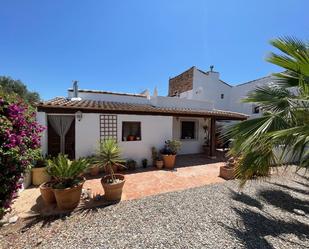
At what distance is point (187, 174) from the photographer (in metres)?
8.38

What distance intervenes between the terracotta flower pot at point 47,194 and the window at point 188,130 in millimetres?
10046

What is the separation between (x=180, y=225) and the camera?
4.04 metres

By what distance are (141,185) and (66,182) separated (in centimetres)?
291

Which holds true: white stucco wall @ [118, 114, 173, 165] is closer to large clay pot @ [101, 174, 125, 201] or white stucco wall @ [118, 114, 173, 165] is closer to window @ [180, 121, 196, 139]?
window @ [180, 121, 196, 139]

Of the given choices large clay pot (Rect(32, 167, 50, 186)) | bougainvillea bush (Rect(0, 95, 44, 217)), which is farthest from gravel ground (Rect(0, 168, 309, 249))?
large clay pot (Rect(32, 167, 50, 186))

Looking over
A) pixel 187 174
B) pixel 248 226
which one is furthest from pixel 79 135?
pixel 248 226

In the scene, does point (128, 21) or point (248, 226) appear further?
point (128, 21)

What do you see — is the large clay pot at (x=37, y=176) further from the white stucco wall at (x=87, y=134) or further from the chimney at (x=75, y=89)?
the chimney at (x=75, y=89)

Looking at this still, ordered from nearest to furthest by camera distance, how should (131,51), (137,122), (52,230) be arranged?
(52,230), (137,122), (131,51)

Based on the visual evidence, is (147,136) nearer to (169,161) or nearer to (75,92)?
(169,161)

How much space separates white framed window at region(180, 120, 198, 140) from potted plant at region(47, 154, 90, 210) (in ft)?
31.1

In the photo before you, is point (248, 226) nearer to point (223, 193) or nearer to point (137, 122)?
point (223, 193)

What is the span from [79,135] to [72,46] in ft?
21.6

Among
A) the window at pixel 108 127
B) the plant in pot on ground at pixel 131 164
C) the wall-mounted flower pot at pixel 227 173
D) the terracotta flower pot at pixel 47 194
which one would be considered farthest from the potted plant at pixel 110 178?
the wall-mounted flower pot at pixel 227 173
